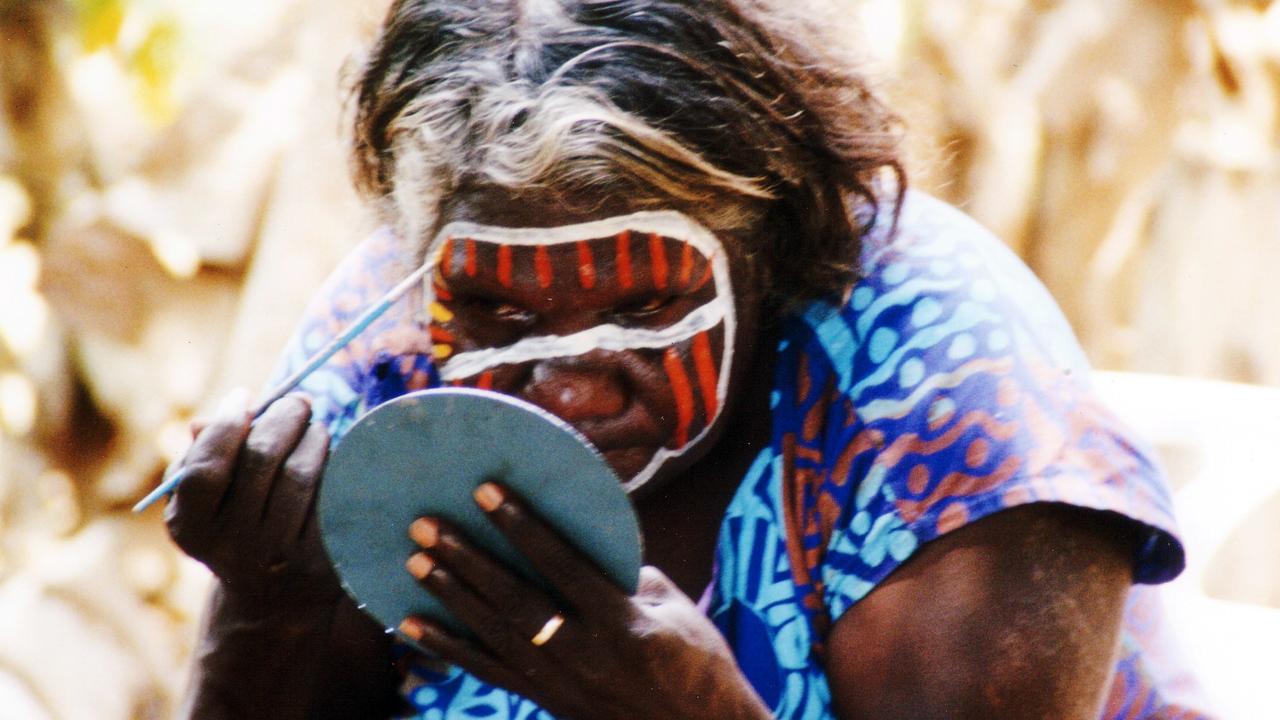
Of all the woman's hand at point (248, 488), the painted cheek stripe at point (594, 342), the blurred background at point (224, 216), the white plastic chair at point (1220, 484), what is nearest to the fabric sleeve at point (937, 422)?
the painted cheek stripe at point (594, 342)

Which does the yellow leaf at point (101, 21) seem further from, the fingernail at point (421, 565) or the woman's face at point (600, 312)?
the fingernail at point (421, 565)

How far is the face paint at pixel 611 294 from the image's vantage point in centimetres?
116

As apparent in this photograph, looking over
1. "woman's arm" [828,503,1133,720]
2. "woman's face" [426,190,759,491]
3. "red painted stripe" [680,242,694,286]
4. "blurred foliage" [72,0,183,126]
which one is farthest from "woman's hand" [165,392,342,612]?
"blurred foliage" [72,0,183,126]

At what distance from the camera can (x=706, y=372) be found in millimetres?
1225

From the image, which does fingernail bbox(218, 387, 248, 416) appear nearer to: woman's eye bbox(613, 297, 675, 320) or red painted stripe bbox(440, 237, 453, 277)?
red painted stripe bbox(440, 237, 453, 277)

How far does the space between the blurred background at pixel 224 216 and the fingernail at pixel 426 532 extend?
2.07 metres

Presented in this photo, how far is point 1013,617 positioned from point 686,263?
0.41 meters

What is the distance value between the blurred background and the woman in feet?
6.07

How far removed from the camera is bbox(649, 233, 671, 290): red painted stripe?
117 centimetres

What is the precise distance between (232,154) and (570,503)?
2508mm

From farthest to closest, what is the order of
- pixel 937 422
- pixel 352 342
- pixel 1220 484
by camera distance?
1. pixel 1220 484
2. pixel 352 342
3. pixel 937 422

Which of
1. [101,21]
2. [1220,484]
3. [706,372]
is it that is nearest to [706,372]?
[706,372]

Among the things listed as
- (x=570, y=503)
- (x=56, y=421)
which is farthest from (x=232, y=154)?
(x=570, y=503)

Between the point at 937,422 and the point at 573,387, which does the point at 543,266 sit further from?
the point at 937,422
